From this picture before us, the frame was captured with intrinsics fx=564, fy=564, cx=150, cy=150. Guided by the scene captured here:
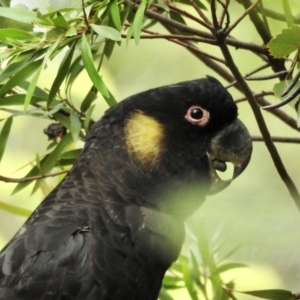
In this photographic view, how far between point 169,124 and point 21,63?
12.8 inches

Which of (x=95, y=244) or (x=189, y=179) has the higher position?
(x=189, y=179)

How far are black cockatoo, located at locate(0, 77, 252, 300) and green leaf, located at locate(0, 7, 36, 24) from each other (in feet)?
0.93

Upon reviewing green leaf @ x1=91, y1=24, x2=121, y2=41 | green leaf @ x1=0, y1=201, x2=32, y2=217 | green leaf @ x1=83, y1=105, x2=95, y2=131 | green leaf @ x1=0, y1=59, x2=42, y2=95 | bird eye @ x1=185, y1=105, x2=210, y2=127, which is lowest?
green leaf @ x1=0, y1=201, x2=32, y2=217

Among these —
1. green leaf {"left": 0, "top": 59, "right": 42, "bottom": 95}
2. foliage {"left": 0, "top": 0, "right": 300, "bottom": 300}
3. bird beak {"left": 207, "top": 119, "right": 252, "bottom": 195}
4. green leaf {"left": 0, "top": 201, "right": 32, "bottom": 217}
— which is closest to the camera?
foliage {"left": 0, "top": 0, "right": 300, "bottom": 300}

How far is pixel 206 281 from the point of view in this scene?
1.27m

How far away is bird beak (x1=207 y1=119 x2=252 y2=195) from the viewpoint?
3.66 ft

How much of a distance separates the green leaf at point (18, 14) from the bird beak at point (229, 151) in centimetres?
44

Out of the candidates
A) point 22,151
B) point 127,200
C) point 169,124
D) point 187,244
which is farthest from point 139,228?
point 22,151

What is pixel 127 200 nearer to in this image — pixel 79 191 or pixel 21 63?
pixel 79 191

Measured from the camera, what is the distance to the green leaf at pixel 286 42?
73 cm

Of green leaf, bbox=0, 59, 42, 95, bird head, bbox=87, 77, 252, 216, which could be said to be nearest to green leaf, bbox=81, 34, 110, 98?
green leaf, bbox=0, 59, 42, 95

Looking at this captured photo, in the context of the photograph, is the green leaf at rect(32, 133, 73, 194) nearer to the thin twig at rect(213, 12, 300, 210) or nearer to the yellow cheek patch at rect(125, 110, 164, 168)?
the yellow cheek patch at rect(125, 110, 164, 168)

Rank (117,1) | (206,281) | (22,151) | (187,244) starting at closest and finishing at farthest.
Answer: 1. (117,1)
2. (206,281)
3. (187,244)
4. (22,151)

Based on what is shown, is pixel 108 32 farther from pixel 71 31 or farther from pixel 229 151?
pixel 229 151
